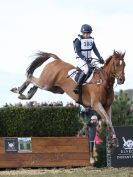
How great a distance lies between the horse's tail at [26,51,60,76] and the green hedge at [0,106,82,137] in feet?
16.3

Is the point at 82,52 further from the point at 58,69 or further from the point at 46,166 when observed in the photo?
the point at 46,166

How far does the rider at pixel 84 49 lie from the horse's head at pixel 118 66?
0.58 meters

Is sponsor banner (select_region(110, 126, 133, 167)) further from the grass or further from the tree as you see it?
the tree

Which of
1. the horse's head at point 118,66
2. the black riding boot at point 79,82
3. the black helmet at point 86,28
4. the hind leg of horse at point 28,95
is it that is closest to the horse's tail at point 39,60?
the hind leg of horse at point 28,95

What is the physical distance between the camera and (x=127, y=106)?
26.4 metres

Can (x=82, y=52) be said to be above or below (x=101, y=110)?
above

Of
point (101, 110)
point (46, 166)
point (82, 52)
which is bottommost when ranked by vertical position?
point (46, 166)

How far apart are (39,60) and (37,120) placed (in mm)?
5240

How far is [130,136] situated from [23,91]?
543 cm

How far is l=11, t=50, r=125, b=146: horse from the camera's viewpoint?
57.9 feet

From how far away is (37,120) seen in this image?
979 inches

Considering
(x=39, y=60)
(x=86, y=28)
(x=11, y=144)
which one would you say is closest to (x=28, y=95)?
(x=39, y=60)

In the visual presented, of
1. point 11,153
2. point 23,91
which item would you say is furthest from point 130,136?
point 23,91

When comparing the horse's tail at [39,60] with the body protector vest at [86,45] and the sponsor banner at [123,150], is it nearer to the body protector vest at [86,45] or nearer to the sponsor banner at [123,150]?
the body protector vest at [86,45]
